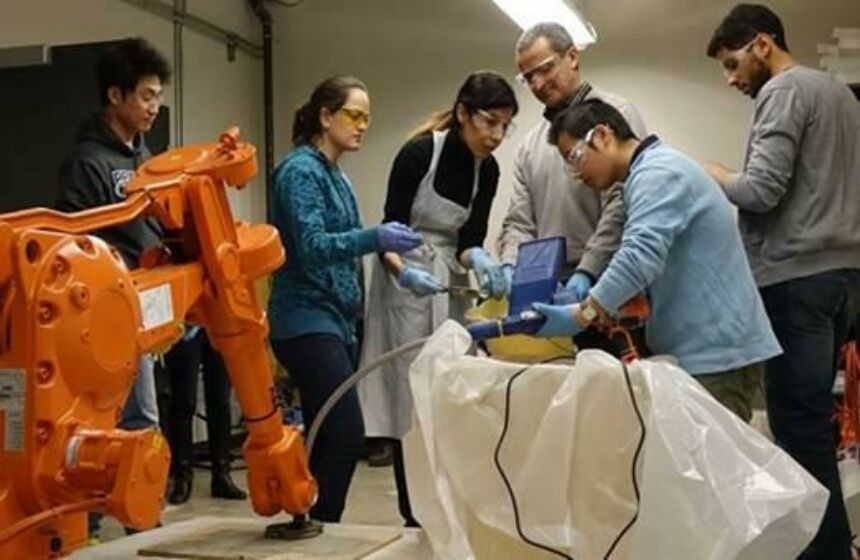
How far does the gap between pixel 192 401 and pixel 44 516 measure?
2963mm

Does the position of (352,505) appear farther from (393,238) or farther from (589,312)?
(589,312)

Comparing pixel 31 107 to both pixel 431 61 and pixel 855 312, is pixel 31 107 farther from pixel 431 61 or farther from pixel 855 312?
pixel 855 312

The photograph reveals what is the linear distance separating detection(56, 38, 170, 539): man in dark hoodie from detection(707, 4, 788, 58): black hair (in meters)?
1.44

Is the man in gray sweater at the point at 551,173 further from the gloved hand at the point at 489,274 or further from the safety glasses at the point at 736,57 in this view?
the safety glasses at the point at 736,57

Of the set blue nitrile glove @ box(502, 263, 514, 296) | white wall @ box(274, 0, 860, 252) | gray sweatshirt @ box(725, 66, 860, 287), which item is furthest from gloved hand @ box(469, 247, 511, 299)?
white wall @ box(274, 0, 860, 252)

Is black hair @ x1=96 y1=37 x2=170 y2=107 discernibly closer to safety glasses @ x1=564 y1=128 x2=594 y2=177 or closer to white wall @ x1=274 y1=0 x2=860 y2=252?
safety glasses @ x1=564 y1=128 x2=594 y2=177

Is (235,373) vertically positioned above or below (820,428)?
above

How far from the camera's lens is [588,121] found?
2.24 meters

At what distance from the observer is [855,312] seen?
2.65 metres

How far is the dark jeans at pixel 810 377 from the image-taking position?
8.08 ft

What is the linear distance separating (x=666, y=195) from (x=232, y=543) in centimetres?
105

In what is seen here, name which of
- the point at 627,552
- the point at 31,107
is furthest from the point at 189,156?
the point at 31,107

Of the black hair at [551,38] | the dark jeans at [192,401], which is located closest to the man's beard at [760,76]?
the black hair at [551,38]

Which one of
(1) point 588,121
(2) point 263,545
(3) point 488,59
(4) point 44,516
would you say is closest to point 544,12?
(3) point 488,59
